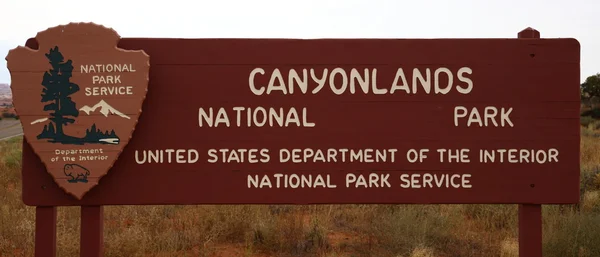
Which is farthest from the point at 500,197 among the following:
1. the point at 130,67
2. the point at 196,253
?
the point at 196,253

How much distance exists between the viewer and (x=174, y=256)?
15.3 feet

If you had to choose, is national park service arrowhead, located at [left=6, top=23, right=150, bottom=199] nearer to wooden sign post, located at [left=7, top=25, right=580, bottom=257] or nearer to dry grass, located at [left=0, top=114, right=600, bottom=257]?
wooden sign post, located at [left=7, top=25, right=580, bottom=257]

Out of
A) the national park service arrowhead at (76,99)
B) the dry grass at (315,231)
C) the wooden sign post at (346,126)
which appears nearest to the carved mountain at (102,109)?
the national park service arrowhead at (76,99)

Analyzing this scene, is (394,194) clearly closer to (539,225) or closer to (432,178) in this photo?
(432,178)

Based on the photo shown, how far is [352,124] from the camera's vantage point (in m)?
3.18

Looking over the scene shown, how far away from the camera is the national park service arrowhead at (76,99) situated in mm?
3023

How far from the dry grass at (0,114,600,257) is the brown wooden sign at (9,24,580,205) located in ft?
5.31

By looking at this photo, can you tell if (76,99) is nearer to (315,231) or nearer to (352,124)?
(352,124)

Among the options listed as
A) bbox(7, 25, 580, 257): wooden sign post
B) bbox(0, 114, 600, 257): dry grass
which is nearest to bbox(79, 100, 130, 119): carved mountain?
bbox(7, 25, 580, 257): wooden sign post

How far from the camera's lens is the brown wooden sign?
125 inches

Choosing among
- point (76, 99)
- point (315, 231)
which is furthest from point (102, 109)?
point (315, 231)

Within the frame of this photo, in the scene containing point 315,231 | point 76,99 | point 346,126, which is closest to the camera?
point 76,99

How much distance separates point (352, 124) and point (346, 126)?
0.04 meters

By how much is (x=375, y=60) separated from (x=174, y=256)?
9.58 ft
